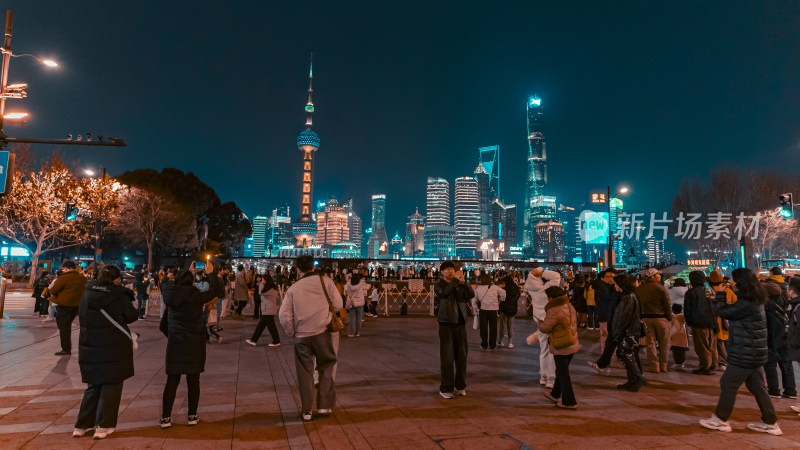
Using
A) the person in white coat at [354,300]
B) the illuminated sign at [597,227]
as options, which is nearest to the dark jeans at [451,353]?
the person in white coat at [354,300]

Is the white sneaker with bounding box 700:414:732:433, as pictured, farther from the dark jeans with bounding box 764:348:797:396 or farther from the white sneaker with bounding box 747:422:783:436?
the dark jeans with bounding box 764:348:797:396

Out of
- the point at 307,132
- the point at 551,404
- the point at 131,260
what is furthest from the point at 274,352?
the point at 307,132

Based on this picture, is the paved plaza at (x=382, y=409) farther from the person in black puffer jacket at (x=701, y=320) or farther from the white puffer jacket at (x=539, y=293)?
the white puffer jacket at (x=539, y=293)

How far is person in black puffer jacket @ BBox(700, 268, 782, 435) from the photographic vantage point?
4836mm

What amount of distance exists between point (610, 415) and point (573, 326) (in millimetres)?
1122

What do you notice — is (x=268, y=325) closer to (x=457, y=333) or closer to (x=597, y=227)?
(x=457, y=333)

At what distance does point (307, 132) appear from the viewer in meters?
186

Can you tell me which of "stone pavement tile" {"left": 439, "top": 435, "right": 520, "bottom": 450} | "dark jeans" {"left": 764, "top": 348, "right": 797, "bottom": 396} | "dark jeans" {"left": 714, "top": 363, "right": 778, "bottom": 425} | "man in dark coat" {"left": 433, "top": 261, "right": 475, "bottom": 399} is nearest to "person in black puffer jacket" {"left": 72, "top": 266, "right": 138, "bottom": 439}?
"stone pavement tile" {"left": 439, "top": 435, "right": 520, "bottom": 450}

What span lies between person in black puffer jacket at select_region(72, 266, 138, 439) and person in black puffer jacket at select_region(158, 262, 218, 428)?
16.3 inches

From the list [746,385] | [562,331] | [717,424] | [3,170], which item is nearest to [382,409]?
[562,331]

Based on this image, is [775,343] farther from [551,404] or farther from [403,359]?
[403,359]

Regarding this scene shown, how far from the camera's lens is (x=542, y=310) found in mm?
7246

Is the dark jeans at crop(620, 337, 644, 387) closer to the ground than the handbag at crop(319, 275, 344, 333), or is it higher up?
closer to the ground

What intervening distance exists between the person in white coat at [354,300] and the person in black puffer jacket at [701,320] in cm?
727
